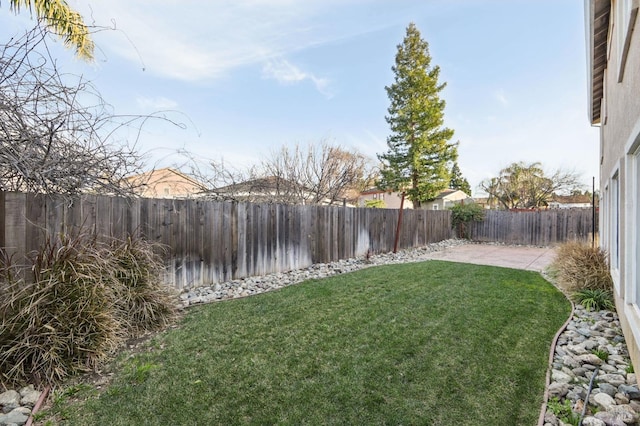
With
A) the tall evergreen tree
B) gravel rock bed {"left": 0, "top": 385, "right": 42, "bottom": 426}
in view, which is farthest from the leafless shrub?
the tall evergreen tree

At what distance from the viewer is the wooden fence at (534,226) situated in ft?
40.9

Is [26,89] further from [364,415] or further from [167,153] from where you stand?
[364,415]

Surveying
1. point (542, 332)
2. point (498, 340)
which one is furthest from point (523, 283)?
point (498, 340)

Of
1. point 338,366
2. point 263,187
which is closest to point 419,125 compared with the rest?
point 263,187

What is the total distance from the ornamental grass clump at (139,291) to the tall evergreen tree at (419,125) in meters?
16.1

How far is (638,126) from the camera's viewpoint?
220 centimetres

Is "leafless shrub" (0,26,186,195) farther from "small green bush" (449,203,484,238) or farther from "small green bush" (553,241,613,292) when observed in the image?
"small green bush" (449,203,484,238)

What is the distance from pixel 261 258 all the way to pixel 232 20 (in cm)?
542

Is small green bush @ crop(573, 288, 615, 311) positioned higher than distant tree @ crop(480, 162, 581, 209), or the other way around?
distant tree @ crop(480, 162, 581, 209)

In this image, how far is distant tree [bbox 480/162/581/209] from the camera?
21031mm

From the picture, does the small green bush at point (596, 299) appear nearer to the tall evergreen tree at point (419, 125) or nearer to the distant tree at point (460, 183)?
the tall evergreen tree at point (419, 125)

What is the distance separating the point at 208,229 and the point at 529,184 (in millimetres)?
23395

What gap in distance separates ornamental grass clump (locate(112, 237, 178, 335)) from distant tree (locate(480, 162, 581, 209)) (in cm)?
2442

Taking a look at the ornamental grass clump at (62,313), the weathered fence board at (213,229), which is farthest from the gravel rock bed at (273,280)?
the ornamental grass clump at (62,313)
